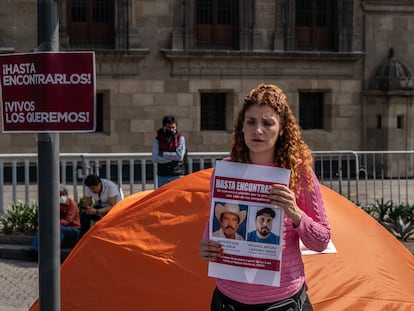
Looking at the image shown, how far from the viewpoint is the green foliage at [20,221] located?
31.6 ft

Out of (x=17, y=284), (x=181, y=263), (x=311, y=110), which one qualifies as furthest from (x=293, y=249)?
(x=311, y=110)

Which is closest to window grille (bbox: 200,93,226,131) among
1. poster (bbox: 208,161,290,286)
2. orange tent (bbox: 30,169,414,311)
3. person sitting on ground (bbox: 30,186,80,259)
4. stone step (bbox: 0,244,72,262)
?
person sitting on ground (bbox: 30,186,80,259)

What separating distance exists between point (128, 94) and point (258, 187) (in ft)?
49.0

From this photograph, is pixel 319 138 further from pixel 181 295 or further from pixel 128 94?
pixel 181 295

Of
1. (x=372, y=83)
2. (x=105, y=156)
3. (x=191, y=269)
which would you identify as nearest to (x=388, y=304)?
(x=191, y=269)

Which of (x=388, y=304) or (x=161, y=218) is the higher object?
(x=161, y=218)

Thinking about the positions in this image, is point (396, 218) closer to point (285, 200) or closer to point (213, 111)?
point (285, 200)

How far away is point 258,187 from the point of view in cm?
323

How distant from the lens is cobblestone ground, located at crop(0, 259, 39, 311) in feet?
22.7

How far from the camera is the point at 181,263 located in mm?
5078

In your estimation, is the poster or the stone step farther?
the stone step

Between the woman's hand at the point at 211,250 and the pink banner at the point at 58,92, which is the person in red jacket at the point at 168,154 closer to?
the pink banner at the point at 58,92

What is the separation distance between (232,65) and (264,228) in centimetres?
1545

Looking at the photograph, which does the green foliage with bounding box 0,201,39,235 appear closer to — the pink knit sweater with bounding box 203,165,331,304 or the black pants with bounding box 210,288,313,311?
the black pants with bounding box 210,288,313,311
